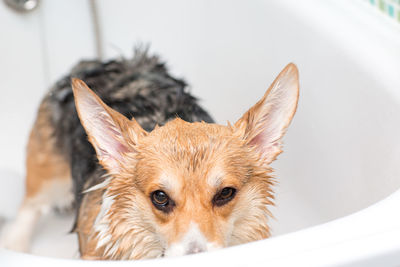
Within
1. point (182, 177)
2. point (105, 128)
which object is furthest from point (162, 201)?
point (105, 128)

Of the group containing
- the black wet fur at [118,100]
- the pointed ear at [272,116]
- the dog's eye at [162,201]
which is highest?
the pointed ear at [272,116]

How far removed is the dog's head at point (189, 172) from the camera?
90 cm

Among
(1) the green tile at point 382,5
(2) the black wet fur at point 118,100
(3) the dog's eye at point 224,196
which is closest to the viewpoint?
(3) the dog's eye at point 224,196

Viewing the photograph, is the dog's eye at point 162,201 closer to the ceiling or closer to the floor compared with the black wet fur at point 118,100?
closer to the ceiling

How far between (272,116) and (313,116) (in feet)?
1.46

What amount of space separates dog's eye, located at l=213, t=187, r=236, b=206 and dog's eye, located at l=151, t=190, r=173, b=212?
0.10 metres

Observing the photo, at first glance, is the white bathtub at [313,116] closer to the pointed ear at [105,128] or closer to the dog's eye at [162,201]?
the dog's eye at [162,201]

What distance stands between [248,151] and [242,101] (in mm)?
263

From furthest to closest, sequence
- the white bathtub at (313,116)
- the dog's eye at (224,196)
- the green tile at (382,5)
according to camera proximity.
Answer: the green tile at (382,5) → the dog's eye at (224,196) → the white bathtub at (313,116)

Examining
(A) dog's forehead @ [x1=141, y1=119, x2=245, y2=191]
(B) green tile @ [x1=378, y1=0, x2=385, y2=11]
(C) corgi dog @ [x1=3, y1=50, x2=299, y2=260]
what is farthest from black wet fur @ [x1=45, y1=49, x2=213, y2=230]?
(B) green tile @ [x1=378, y1=0, x2=385, y2=11]

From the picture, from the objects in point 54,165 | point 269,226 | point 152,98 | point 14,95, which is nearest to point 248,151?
point 269,226

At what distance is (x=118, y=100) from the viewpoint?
144 cm

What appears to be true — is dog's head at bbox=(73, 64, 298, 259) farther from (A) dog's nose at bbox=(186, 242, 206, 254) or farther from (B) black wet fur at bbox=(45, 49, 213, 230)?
(B) black wet fur at bbox=(45, 49, 213, 230)

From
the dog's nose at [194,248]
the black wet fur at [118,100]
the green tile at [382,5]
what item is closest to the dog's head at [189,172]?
the dog's nose at [194,248]
